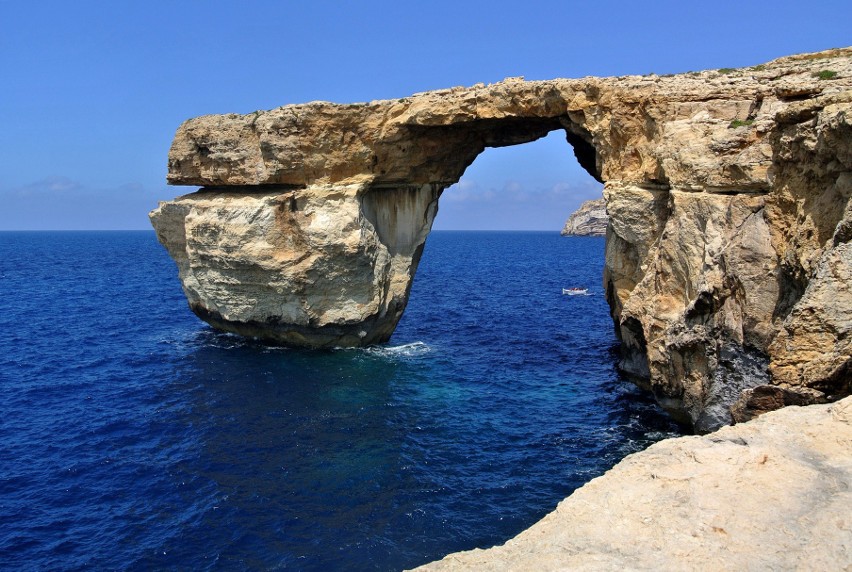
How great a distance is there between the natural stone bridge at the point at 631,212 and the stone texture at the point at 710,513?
530cm

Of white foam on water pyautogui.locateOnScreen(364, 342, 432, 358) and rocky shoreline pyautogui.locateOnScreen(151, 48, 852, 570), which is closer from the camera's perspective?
rocky shoreline pyautogui.locateOnScreen(151, 48, 852, 570)

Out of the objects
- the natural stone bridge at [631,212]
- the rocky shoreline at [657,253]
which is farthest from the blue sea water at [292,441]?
the rocky shoreline at [657,253]

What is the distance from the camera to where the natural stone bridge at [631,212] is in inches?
608

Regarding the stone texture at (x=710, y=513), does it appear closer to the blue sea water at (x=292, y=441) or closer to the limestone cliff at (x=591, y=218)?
the blue sea water at (x=292, y=441)

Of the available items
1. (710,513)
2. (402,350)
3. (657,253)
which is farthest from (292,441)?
(710,513)

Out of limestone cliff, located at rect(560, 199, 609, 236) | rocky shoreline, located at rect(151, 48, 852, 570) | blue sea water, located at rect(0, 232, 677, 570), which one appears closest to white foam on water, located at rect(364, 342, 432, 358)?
blue sea water, located at rect(0, 232, 677, 570)

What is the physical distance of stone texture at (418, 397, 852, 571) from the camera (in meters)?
7.03

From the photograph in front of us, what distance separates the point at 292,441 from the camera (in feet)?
77.4

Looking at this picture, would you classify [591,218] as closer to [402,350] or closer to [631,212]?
[402,350]

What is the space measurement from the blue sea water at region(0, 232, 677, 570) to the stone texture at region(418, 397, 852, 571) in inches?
368

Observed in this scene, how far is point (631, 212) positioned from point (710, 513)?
18.7m

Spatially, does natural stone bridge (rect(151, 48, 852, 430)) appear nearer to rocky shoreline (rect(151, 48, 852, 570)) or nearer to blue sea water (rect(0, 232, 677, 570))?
rocky shoreline (rect(151, 48, 852, 570))

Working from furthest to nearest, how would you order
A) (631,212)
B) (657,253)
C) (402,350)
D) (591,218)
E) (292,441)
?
(591,218) < (402,350) < (631,212) < (292,441) < (657,253)

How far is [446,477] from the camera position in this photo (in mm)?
20828
